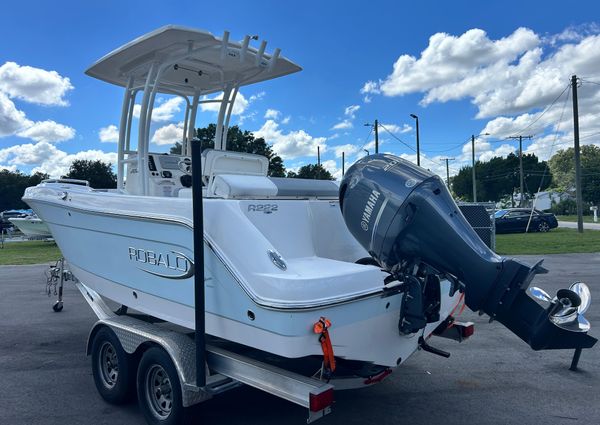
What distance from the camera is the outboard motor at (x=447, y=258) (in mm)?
2898

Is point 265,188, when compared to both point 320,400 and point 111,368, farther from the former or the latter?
point 111,368

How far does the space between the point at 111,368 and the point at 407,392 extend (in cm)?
268

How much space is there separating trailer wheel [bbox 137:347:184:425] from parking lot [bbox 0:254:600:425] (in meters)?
0.17

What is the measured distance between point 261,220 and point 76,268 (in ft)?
8.83

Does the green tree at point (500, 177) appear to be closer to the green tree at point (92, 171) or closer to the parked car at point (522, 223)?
the parked car at point (522, 223)

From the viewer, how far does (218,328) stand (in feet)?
10.3

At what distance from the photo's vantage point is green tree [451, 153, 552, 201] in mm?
75125

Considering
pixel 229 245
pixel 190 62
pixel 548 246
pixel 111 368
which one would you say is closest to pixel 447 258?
pixel 229 245

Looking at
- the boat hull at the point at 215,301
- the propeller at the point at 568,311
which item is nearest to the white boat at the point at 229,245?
the boat hull at the point at 215,301

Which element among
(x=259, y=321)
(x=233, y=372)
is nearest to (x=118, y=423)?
(x=233, y=372)

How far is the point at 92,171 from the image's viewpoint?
35688 millimetres

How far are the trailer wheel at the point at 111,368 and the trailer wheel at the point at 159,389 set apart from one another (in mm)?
284

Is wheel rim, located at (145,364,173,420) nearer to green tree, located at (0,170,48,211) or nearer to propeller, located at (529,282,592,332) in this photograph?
propeller, located at (529,282,592,332)

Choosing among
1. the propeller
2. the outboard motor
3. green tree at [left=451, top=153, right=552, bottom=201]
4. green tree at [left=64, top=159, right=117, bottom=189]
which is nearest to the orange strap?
the outboard motor
